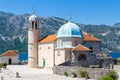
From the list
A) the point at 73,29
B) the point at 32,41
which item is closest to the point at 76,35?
the point at 73,29

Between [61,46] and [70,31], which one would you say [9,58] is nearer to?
[61,46]

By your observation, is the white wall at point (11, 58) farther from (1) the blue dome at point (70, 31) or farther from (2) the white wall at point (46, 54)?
(1) the blue dome at point (70, 31)

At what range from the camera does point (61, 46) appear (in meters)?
52.8

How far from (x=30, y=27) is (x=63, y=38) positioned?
34.2 feet

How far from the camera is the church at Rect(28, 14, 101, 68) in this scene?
5069cm

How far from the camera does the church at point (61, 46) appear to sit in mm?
50688

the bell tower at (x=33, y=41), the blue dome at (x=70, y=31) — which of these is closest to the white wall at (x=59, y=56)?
the blue dome at (x=70, y=31)

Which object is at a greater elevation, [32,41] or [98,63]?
→ [32,41]

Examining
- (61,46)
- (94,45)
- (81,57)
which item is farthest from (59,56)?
(94,45)

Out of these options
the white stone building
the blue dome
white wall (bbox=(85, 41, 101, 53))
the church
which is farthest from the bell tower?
the white stone building

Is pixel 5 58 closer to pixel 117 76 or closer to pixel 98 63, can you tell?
pixel 98 63

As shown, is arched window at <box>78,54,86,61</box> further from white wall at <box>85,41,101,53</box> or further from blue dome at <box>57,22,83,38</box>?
white wall at <box>85,41,101,53</box>

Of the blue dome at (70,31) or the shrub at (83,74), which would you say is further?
the blue dome at (70,31)

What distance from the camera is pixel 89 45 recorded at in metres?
57.1
